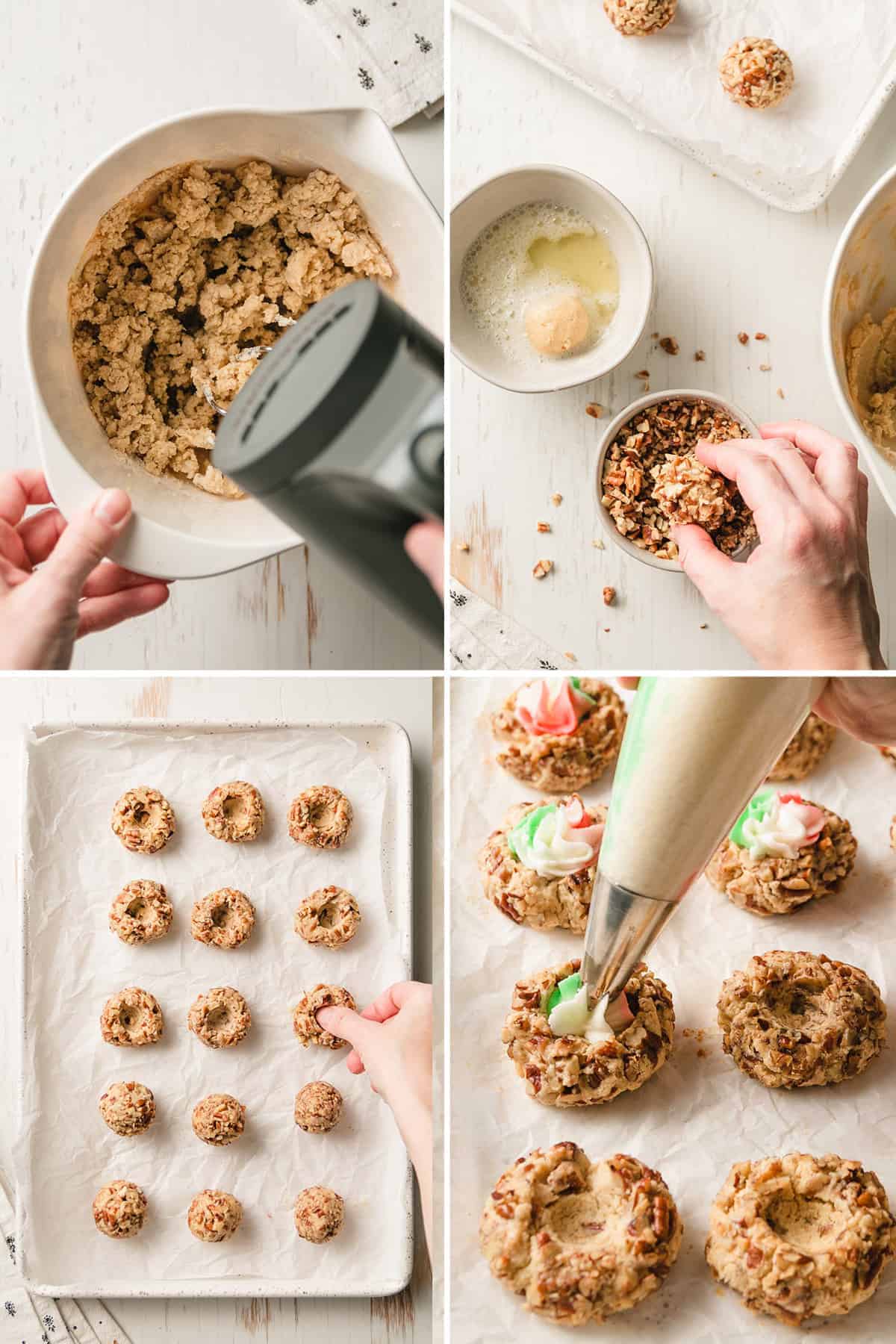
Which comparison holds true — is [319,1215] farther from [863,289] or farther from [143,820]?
[863,289]

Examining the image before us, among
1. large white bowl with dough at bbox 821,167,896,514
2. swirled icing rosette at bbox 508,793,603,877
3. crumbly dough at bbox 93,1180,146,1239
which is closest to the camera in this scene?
large white bowl with dough at bbox 821,167,896,514

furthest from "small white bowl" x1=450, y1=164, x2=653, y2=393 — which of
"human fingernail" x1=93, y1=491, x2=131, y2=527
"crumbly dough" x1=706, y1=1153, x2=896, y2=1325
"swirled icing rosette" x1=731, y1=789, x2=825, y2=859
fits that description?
"crumbly dough" x1=706, y1=1153, x2=896, y2=1325

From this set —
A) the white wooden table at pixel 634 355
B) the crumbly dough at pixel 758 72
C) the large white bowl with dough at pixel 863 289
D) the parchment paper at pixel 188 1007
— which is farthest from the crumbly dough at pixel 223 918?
the crumbly dough at pixel 758 72

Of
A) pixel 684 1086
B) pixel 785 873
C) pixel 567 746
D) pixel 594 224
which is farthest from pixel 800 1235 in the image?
pixel 594 224

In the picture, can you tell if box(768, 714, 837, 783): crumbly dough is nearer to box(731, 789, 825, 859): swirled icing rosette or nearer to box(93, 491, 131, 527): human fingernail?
box(731, 789, 825, 859): swirled icing rosette

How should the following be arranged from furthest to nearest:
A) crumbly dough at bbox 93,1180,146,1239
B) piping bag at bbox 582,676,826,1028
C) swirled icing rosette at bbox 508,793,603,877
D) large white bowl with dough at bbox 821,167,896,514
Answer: crumbly dough at bbox 93,1180,146,1239 < swirled icing rosette at bbox 508,793,603,877 < large white bowl with dough at bbox 821,167,896,514 < piping bag at bbox 582,676,826,1028
